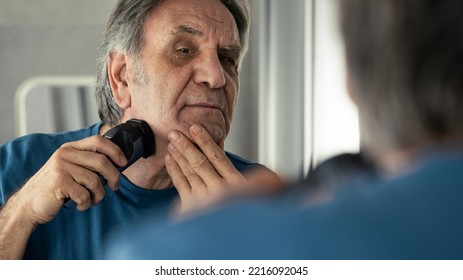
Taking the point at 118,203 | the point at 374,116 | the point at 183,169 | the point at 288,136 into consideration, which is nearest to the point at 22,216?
the point at 118,203

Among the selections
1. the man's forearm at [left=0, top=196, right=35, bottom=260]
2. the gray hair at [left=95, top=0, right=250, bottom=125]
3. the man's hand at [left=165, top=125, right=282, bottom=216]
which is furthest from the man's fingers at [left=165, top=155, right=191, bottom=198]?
the man's forearm at [left=0, top=196, right=35, bottom=260]

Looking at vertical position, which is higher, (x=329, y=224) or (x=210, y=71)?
(x=210, y=71)

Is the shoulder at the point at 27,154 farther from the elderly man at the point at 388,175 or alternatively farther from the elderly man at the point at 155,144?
the elderly man at the point at 388,175

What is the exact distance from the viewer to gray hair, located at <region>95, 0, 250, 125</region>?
105 cm

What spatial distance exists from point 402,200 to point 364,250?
0.16 feet

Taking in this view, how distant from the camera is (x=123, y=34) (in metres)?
1.07

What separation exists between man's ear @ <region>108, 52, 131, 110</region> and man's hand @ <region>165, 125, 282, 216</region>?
0.33 feet

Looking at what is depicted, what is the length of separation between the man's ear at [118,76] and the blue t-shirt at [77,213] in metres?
0.06

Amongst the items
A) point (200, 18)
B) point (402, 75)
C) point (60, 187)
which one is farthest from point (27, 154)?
point (402, 75)

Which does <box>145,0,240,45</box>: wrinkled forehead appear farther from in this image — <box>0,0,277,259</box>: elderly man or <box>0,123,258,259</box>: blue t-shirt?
<box>0,123,258,259</box>: blue t-shirt

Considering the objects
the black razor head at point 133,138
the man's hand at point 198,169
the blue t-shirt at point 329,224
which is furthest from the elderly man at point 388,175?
the black razor head at point 133,138

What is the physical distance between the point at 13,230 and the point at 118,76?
0.28m

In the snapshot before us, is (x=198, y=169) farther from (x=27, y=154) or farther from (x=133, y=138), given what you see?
(x=27, y=154)

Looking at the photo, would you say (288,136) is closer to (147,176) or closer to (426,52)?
(147,176)
